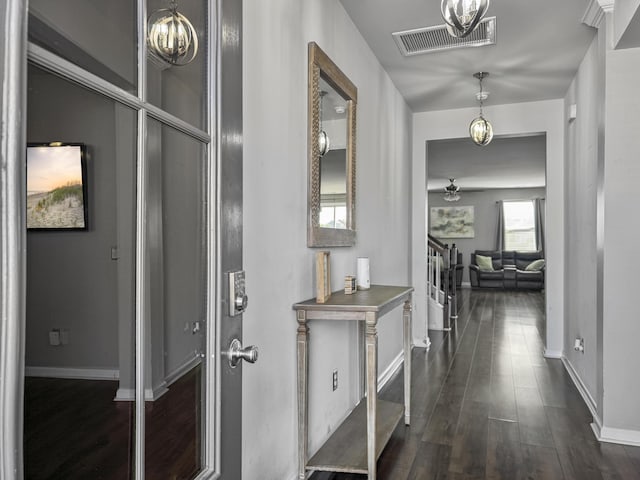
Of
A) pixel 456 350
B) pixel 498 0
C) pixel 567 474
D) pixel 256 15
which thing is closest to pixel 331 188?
pixel 256 15

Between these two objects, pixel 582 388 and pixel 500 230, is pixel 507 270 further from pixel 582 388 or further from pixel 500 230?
pixel 582 388

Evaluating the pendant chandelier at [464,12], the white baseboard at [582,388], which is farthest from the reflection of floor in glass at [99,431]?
the white baseboard at [582,388]

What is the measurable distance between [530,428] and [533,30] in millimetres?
2613

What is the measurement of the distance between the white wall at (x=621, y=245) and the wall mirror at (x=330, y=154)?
1533mm

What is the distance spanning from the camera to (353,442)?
2412 mm

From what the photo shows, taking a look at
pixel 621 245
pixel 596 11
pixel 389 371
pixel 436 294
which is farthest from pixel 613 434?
pixel 436 294

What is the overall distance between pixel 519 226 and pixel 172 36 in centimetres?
1237

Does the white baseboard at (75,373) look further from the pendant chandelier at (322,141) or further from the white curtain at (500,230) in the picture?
the white curtain at (500,230)

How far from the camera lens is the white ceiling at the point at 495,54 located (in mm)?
2875

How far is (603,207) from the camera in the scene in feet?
9.18

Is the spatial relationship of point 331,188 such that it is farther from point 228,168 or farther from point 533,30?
point 533,30

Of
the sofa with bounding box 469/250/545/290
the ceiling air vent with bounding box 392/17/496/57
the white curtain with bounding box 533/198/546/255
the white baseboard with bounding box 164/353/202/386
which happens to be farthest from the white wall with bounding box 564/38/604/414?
the white curtain with bounding box 533/198/546/255

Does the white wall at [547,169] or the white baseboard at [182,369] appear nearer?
the white baseboard at [182,369]

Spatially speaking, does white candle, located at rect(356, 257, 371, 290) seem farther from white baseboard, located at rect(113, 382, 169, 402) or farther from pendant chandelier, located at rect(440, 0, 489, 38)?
white baseboard, located at rect(113, 382, 169, 402)
